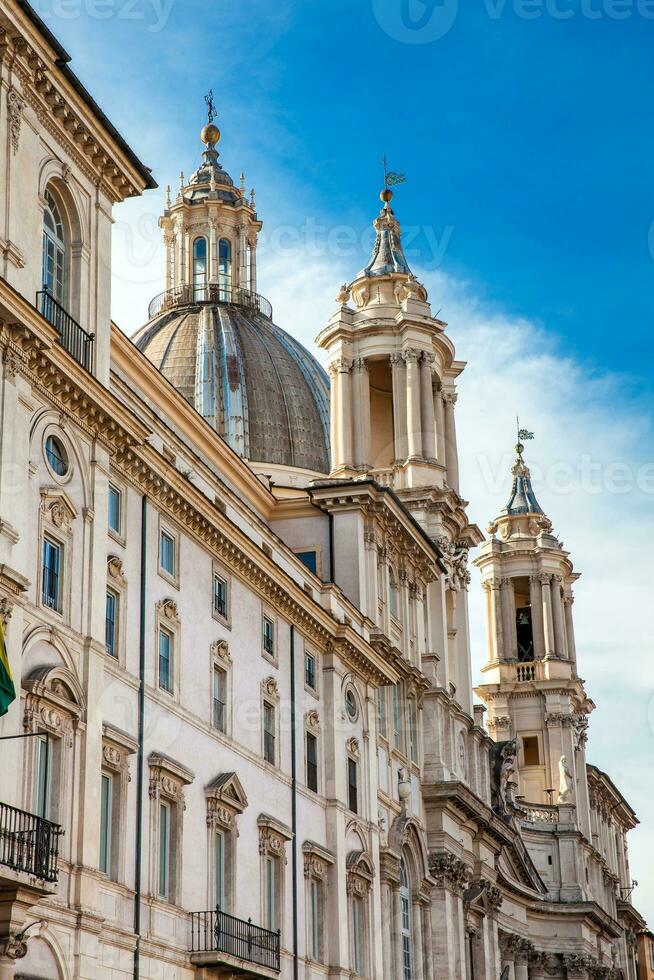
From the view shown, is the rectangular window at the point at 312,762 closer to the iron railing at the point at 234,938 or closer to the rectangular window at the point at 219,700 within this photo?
the rectangular window at the point at 219,700

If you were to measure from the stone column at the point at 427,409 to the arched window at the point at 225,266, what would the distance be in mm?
16434

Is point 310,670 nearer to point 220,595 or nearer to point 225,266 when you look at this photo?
point 220,595

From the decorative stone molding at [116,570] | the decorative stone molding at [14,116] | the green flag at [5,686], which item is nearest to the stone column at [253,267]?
the decorative stone molding at [116,570]

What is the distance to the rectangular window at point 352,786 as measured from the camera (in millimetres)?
50062

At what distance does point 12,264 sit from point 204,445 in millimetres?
23974

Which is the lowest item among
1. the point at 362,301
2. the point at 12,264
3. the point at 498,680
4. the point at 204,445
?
the point at 12,264

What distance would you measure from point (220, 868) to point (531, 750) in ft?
199

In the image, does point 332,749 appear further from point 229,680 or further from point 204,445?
point 204,445

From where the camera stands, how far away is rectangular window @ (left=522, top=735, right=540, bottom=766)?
98562mm

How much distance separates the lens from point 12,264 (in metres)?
32.0

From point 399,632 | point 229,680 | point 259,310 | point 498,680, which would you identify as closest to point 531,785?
point 498,680

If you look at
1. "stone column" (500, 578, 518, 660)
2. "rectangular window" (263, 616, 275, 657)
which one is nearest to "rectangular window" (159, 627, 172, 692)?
"rectangular window" (263, 616, 275, 657)

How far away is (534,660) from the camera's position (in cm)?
10094

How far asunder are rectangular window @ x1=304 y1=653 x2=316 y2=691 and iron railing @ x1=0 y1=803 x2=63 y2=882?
19488mm
